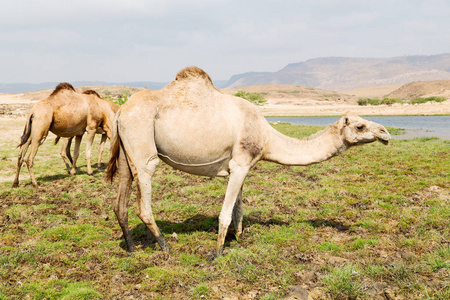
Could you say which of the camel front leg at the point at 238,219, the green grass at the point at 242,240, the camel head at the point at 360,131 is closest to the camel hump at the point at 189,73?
the camel front leg at the point at 238,219

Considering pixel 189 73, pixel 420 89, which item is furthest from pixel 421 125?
pixel 420 89

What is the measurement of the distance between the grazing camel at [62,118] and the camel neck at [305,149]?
812cm

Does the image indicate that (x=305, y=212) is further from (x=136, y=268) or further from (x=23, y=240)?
(x=23, y=240)

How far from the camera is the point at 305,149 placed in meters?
6.19

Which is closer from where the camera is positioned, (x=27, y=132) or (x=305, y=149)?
(x=305, y=149)

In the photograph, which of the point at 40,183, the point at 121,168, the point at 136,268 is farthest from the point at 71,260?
the point at 40,183

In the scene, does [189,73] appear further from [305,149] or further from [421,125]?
[421,125]

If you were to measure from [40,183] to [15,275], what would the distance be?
6865 mm

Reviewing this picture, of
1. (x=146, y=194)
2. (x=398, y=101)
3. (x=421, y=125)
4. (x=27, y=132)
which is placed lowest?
(x=421, y=125)

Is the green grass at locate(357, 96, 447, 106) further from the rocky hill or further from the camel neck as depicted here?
the camel neck

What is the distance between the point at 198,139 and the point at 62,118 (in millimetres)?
7691

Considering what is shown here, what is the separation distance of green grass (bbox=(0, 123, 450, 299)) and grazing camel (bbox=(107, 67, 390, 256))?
2.38ft

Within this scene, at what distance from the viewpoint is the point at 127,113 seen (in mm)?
5496

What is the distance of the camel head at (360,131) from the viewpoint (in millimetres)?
5703
